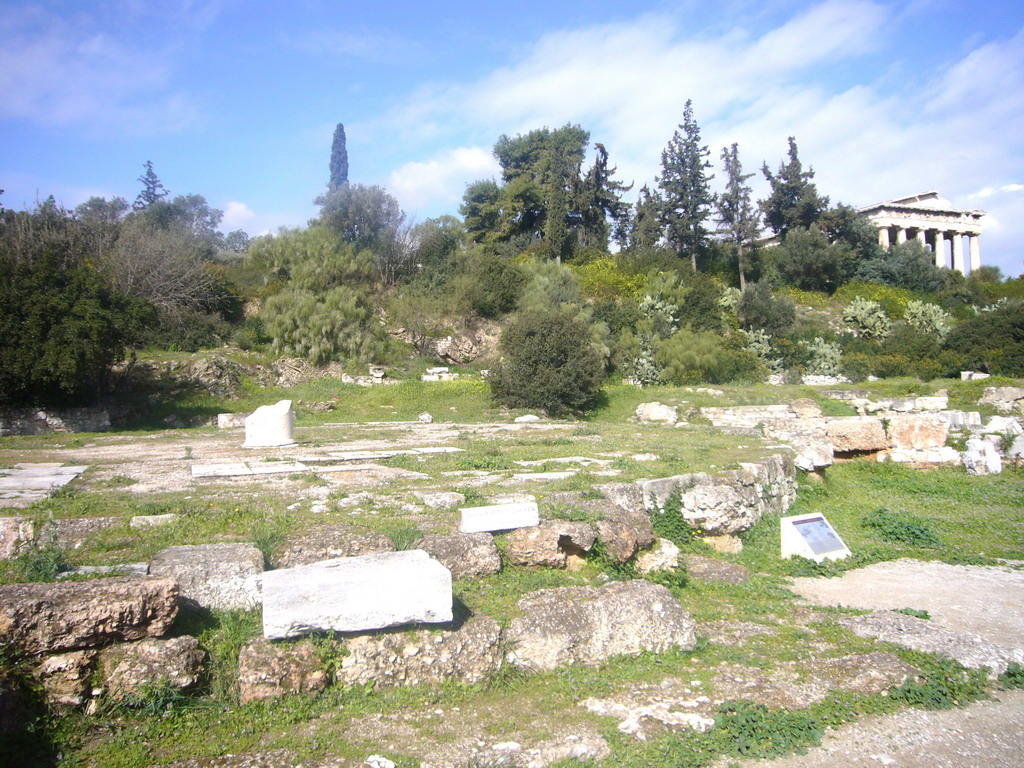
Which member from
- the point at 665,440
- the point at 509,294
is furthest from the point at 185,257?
the point at 665,440

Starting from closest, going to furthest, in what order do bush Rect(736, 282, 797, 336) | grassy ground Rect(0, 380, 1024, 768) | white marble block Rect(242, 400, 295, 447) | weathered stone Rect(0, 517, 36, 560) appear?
1. grassy ground Rect(0, 380, 1024, 768)
2. weathered stone Rect(0, 517, 36, 560)
3. white marble block Rect(242, 400, 295, 447)
4. bush Rect(736, 282, 797, 336)

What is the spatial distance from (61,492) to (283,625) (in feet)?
11.6

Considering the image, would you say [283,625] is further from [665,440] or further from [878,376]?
[878,376]

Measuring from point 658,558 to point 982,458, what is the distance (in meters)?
9.53

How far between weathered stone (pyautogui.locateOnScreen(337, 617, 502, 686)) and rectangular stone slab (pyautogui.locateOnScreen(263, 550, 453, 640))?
87mm

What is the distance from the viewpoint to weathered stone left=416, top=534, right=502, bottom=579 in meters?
4.73

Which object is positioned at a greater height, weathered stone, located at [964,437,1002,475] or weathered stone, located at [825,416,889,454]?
weathered stone, located at [825,416,889,454]

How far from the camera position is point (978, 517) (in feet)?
29.7

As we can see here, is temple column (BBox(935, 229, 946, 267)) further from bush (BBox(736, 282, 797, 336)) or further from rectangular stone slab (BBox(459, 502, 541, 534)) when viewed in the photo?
rectangular stone slab (BBox(459, 502, 541, 534))

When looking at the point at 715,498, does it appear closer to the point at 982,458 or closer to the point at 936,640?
the point at 936,640

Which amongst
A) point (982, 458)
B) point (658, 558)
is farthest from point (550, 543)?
point (982, 458)

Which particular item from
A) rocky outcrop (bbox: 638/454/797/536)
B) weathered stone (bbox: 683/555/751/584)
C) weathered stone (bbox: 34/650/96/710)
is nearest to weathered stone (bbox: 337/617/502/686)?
weathered stone (bbox: 34/650/96/710)

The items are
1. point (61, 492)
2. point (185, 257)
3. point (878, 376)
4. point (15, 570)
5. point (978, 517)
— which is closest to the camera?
point (15, 570)

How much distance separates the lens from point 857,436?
12.7 meters
